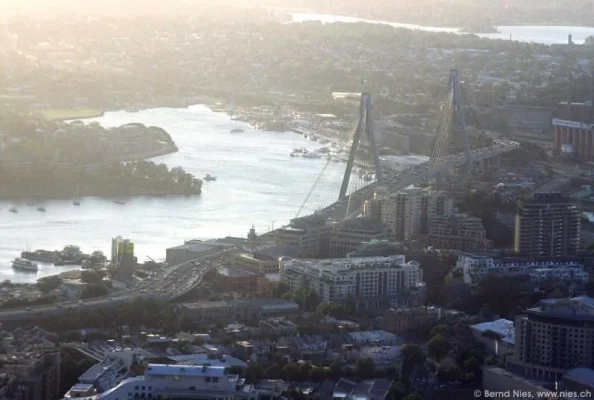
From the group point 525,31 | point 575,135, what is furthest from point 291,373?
point 525,31

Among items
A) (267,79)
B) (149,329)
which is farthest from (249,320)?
(267,79)

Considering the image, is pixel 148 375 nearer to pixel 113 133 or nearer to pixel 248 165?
pixel 248 165

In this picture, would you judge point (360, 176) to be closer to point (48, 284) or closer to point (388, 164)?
point (388, 164)

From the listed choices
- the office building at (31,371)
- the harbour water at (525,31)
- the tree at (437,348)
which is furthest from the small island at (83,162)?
the harbour water at (525,31)

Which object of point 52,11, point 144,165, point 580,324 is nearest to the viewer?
point 580,324

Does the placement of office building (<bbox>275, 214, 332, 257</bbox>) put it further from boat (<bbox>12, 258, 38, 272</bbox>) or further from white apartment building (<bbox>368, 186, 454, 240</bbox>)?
boat (<bbox>12, 258, 38, 272</bbox>)

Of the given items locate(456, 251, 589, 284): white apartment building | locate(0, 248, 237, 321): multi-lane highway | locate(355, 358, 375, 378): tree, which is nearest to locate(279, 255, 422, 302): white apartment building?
locate(456, 251, 589, 284): white apartment building
